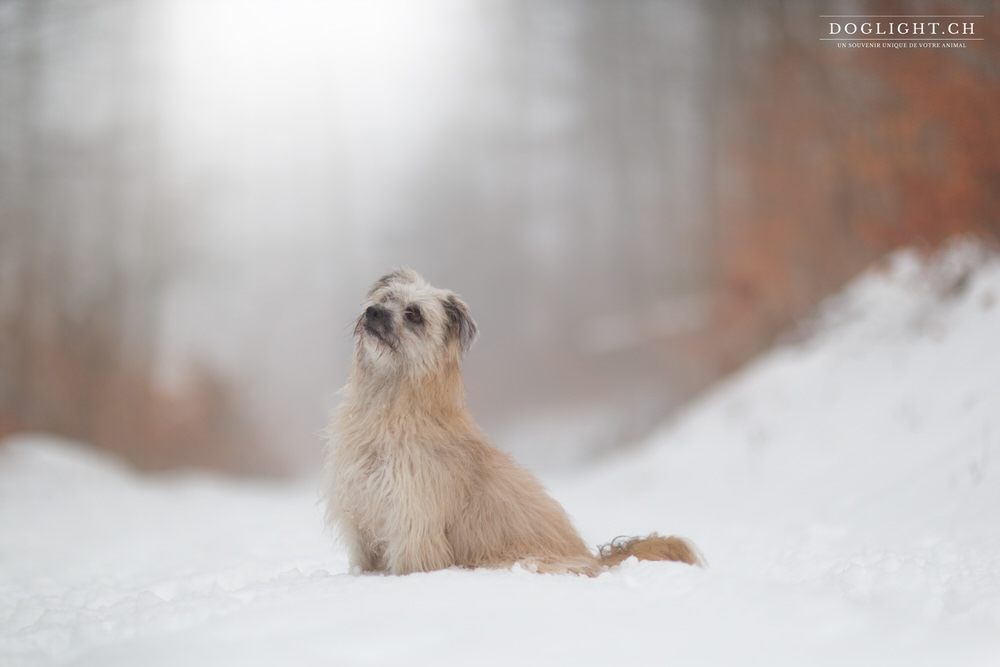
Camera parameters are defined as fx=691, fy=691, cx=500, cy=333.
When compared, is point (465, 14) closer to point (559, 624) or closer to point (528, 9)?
point (528, 9)

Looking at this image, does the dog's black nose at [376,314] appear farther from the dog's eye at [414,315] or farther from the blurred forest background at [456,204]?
the blurred forest background at [456,204]

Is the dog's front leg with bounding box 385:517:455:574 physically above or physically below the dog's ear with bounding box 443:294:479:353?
below

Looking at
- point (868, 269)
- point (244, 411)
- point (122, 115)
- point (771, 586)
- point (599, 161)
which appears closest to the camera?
point (771, 586)

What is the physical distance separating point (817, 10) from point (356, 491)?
11.3m

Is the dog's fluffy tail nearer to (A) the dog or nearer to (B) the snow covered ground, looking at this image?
(A) the dog

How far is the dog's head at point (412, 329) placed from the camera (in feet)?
10.8

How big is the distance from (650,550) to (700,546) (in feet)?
5.04

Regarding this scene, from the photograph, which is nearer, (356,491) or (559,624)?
(559,624)

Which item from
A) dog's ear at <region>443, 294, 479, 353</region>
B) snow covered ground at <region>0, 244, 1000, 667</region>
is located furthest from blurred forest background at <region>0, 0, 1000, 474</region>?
dog's ear at <region>443, 294, 479, 353</region>

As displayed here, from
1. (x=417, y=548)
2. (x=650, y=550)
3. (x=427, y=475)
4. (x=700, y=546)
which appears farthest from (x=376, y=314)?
(x=700, y=546)

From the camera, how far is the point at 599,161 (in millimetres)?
15445

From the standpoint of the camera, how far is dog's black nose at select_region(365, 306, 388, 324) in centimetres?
326

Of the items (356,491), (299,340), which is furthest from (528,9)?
(356,491)

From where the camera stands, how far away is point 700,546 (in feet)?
15.4
